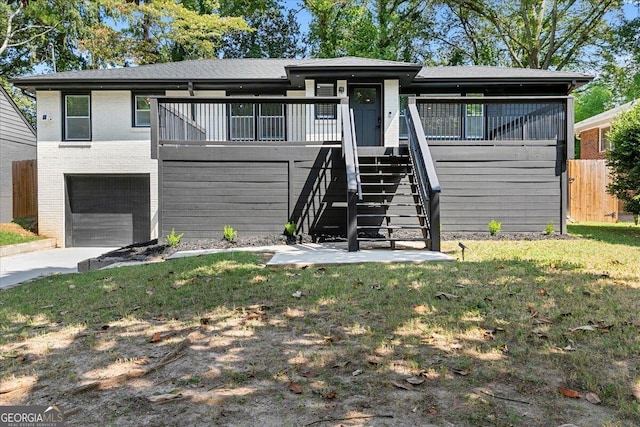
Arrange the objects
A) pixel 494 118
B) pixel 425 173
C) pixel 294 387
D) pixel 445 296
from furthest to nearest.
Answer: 1. pixel 494 118
2. pixel 425 173
3. pixel 445 296
4. pixel 294 387

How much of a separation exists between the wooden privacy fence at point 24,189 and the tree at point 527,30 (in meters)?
18.9

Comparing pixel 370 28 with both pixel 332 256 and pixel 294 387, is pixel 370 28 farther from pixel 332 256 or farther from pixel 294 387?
pixel 294 387

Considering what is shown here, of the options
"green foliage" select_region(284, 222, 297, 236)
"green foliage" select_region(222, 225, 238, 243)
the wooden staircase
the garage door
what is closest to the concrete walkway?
"green foliage" select_region(222, 225, 238, 243)

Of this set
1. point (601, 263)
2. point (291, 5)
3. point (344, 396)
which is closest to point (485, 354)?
point (344, 396)

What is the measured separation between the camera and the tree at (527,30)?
19.8 metres

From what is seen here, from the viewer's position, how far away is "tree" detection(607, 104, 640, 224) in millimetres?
9300

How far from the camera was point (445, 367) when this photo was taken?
251 cm

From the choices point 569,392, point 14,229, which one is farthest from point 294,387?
point 14,229

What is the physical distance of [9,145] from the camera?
14.1 m

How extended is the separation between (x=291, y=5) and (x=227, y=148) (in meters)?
17.7

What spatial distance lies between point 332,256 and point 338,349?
11.6 ft

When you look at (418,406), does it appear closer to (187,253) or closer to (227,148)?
(187,253)

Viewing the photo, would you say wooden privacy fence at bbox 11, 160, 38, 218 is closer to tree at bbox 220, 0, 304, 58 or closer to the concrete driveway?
the concrete driveway
